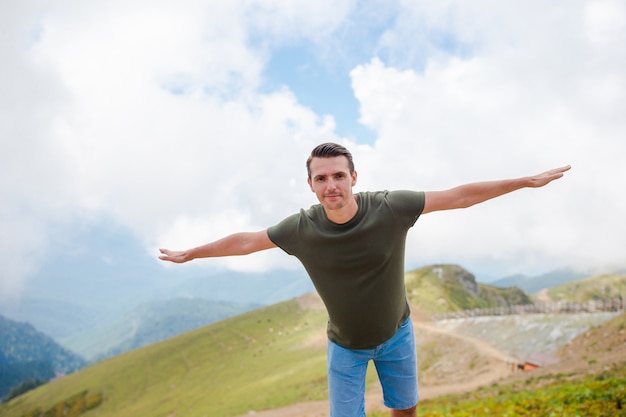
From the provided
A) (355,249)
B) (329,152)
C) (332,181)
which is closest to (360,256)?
(355,249)

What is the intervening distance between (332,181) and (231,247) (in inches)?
58.9

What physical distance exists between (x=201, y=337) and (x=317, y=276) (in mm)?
94008

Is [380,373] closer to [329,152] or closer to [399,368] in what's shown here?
[399,368]

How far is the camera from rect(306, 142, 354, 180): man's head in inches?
183

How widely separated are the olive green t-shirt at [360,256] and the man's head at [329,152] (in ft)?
1.73

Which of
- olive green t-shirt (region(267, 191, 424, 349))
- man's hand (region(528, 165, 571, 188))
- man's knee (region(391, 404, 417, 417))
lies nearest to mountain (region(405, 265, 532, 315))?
man's knee (region(391, 404, 417, 417))

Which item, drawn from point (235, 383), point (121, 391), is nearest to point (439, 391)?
point (235, 383)

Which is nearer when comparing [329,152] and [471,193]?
[329,152]

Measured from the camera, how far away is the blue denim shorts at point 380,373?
16.0ft

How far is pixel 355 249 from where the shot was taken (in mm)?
4680

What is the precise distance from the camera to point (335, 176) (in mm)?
4605

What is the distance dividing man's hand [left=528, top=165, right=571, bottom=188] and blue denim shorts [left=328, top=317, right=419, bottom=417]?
221cm

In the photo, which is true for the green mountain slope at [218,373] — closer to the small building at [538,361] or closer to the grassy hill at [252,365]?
the grassy hill at [252,365]

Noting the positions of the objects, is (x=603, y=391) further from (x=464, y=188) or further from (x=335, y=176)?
(x=335, y=176)
